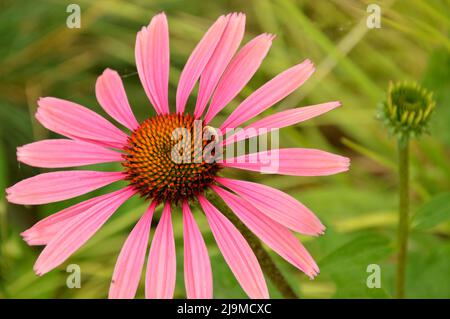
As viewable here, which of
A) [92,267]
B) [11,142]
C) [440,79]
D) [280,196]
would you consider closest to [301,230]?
[280,196]

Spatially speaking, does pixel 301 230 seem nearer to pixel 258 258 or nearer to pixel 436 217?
pixel 258 258

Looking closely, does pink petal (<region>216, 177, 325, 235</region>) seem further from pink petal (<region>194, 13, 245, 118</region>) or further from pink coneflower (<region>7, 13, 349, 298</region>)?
pink petal (<region>194, 13, 245, 118</region>)

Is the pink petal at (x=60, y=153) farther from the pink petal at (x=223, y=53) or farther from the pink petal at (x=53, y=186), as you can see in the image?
the pink petal at (x=223, y=53)

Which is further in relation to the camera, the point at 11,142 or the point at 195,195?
the point at 11,142

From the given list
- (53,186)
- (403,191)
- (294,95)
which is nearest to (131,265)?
(53,186)

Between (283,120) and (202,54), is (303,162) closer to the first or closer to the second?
(283,120)

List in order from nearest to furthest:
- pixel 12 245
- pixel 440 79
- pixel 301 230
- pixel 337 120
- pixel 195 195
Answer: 1. pixel 301 230
2. pixel 195 195
3. pixel 440 79
4. pixel 12 245
5. pixel 337 120

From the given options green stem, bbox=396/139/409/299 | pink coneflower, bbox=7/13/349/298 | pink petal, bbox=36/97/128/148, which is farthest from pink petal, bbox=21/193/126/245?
green stem, bbox=396/139/409/299
